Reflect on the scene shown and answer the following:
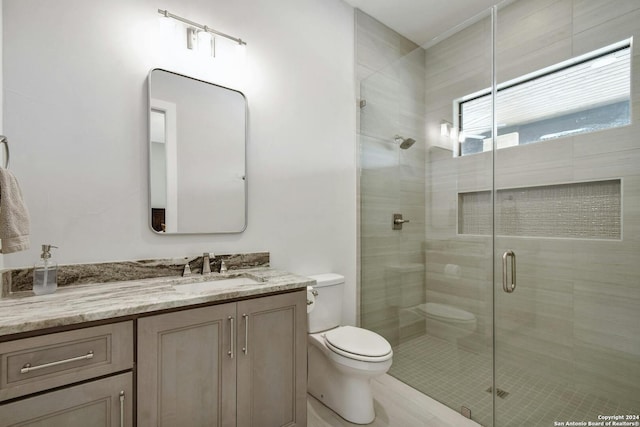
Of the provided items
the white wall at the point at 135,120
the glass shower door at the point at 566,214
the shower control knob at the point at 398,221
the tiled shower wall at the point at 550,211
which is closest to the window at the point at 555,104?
the glass shower door at the point at 566,214

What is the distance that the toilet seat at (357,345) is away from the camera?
166 cm

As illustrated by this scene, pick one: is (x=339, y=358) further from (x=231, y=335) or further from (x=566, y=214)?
(x=566, y=214)

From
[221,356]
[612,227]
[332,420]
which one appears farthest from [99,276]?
[612,227]

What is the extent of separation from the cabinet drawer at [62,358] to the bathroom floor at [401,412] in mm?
1206

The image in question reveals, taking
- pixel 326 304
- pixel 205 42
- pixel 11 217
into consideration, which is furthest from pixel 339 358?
pixel 205 42

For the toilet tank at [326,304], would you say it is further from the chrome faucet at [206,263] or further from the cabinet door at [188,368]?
the cabinet door at [188,368]

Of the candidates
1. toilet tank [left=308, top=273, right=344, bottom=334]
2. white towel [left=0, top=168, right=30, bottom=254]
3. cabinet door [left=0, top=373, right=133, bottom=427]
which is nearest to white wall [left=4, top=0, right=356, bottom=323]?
toilet tank [left=308, top=273, right=344, bottom=334]

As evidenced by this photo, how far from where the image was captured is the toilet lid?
1.69 metres

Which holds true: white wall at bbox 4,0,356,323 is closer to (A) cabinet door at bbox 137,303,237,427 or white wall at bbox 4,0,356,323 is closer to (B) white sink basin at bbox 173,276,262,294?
(B) white sink basin at bbox 173,276,262,294

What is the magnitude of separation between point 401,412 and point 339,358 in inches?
22.3

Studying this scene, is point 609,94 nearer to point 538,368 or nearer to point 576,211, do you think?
point 576,211

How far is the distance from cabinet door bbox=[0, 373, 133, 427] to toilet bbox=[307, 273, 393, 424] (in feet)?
3.34

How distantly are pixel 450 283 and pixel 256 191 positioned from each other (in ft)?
4.78

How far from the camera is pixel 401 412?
1851 mm
